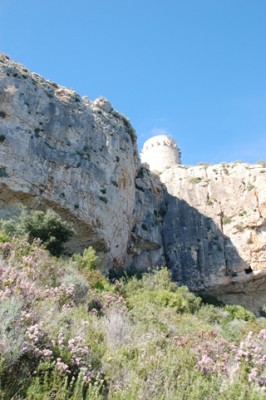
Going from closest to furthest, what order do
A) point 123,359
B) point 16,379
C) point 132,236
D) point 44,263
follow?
point 16,379, point 123,359, point 44,263, point 132,236

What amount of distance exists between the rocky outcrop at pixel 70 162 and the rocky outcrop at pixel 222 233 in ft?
12.4

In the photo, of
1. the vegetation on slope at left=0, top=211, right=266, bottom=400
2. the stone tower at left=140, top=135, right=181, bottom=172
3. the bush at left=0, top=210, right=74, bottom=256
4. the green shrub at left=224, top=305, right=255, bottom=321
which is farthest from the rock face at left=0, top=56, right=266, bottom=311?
the vegetation on slope at left=0, top=211, right=266, bottom=400

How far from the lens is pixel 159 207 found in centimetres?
2702

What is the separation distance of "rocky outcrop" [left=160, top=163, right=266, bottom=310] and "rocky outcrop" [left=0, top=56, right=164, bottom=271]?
3.77 meters

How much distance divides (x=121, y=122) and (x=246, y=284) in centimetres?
1294

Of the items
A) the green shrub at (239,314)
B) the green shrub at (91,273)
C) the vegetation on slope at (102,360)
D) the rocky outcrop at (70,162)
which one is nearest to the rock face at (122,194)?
the rocky outcrop at (70,162)

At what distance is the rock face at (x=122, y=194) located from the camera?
17.2 metres

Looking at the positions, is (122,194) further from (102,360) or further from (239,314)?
(102,360)

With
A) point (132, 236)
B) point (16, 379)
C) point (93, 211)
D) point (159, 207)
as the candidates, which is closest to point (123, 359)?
point (16, 379)

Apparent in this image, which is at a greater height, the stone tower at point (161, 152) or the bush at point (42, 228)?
the stone tower at point (161, 152)

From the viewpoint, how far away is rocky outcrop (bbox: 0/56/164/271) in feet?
54.7

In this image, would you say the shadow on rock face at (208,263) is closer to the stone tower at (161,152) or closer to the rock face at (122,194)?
the rock face at (122,194)

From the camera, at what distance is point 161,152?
135 feet

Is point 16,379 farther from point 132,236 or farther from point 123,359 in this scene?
point 132,236
